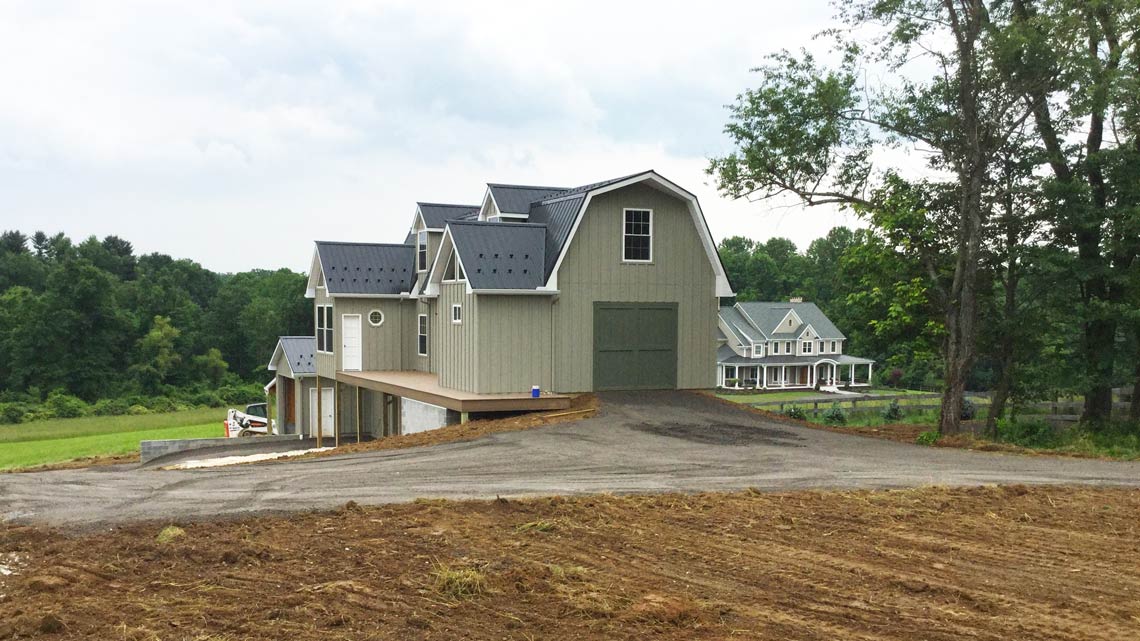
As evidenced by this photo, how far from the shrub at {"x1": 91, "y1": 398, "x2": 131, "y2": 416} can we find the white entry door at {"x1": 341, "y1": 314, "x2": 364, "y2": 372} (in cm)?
3313

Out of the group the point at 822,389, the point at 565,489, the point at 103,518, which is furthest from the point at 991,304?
the point at 822,389

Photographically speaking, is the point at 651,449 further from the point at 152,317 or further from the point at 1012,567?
the point at 152,317

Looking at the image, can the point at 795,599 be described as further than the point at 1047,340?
No

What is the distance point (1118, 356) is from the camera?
17.8 m

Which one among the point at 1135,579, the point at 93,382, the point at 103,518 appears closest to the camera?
the point at 1135,579

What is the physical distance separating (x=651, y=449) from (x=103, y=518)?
26.8 ft

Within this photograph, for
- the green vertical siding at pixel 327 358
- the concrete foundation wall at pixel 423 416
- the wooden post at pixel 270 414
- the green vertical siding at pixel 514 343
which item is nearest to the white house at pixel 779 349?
the wooden post at pixel 270 414

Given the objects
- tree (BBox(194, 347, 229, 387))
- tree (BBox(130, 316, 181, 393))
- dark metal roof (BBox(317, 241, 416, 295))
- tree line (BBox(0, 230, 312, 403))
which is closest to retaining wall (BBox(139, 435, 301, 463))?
dark metal roof (BBox(317, 241, 416, 295))

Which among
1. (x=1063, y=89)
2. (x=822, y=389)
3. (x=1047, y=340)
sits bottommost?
(x=822, y=389)

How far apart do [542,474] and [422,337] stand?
14802mm

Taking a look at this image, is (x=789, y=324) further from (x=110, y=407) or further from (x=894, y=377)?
(x=110, y=407)

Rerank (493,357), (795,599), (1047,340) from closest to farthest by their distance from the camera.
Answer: (795,599) < (1047,340) < (493,357)

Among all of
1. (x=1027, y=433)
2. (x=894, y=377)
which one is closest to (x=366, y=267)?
(x=1027, y=433)

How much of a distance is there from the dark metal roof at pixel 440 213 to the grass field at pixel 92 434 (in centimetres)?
1271
